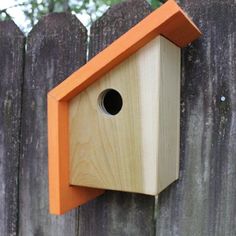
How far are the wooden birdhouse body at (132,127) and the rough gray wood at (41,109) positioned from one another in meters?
0.27

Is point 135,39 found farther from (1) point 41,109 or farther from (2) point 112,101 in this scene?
(1) point 41,109

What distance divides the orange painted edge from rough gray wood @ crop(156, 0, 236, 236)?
317 mm

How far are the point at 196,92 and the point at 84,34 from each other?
413 mm

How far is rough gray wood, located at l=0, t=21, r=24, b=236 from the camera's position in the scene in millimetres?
1359

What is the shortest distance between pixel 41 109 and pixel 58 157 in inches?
12.7

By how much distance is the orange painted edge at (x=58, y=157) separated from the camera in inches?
41.1

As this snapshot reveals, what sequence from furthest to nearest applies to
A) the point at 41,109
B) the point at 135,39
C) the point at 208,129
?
the point at 41,109, the point at 208,129, the point at 135,39

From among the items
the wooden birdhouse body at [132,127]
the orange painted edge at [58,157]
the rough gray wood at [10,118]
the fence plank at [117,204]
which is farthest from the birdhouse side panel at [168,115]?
the rough gray wood at [10,118]

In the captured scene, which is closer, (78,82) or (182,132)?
(78,82)

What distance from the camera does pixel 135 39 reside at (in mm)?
955

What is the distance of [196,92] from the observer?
1105 mm

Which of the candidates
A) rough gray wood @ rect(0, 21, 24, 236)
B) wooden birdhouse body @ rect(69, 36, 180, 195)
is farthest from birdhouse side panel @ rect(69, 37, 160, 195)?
rough gray wood @ rect(0, 21, 24, 236)

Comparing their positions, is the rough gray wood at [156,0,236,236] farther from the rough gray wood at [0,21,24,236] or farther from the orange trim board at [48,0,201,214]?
the rough gray wood at [0,21,24,236]

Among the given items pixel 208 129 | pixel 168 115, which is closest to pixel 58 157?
pixel 168 115
